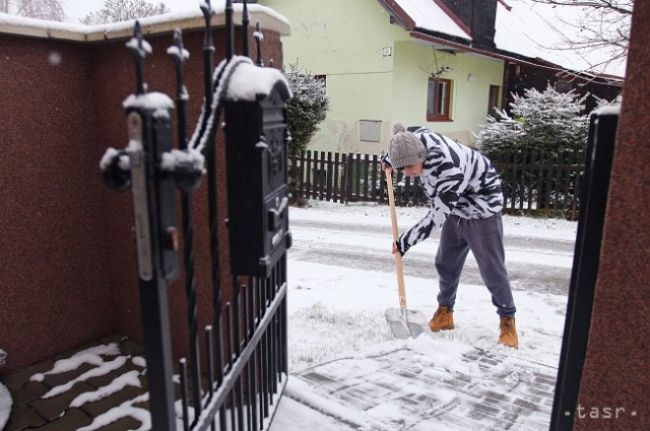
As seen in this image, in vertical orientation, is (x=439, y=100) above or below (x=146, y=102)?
above

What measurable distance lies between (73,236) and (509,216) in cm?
790

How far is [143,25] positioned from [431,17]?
12241 millimetres

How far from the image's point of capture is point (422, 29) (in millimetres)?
11836

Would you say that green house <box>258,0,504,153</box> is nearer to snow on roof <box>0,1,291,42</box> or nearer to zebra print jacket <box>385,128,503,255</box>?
zebra print jacket <box>385,128,503,255</box>

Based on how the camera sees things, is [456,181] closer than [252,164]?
No

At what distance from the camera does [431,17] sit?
13.5 meters

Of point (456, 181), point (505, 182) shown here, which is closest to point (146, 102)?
point (456, 181)

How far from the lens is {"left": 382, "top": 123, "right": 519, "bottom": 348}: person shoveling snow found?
3.63m

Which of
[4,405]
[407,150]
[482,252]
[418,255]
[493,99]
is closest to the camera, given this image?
[4,405]

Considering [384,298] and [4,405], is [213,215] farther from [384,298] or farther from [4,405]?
[384,298]

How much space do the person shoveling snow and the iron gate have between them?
60.6 inches

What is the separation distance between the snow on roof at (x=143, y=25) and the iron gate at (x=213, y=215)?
0.43 m

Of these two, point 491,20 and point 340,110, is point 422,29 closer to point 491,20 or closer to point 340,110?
point 340,110

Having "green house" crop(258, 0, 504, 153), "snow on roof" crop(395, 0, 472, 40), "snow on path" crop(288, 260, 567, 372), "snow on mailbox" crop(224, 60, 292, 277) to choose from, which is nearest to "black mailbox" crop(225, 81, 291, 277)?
"snow on mailbox" crop(224, 60, 292, 277)
